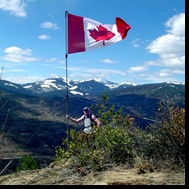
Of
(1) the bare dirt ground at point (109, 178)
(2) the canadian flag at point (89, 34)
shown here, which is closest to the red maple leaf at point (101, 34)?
(2) the canadian flag at point (89, 34)

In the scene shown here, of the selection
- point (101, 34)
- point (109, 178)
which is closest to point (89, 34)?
point (101, 34)

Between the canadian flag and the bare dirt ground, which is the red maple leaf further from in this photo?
the bare dirt ground

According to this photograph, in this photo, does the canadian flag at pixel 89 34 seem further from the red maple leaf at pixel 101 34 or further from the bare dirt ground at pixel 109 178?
the bare dirt ground at pixel 109 178

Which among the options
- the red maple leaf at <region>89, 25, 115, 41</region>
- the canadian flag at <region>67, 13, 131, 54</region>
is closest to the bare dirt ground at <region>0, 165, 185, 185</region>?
the canadian flag at <region>67, 13, 131, 54</region>

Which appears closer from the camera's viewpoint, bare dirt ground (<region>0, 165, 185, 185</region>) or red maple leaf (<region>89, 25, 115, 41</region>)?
bare dirt ground (<region>0, 165, 185, 185</region>)

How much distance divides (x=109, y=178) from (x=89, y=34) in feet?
26.4

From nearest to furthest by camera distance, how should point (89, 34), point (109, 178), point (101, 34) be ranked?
1. point (109, 178)
2. point (101, 34)
3. point (89, 34)

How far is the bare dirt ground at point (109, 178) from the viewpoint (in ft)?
25.5

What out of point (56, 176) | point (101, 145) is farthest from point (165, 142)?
point (56, 176)

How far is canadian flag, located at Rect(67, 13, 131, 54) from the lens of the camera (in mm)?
14297

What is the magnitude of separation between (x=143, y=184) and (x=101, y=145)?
380cm

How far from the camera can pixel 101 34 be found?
14664 mm

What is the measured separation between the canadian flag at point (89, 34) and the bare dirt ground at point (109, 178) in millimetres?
6205

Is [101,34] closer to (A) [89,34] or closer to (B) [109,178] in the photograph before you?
(A) [89,34]
